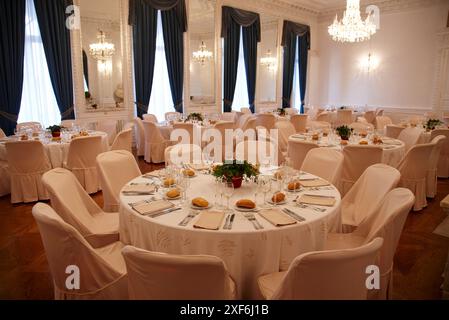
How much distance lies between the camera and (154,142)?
6.76 m

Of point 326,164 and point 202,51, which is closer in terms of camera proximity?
point 326,164

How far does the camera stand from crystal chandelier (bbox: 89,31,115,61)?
707 cm

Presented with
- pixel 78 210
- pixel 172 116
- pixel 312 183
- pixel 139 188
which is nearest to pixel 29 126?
pixel 172 116

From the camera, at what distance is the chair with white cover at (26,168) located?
14.6 feet

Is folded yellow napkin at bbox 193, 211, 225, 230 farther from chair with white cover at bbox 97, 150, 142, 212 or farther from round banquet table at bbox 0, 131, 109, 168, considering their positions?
round banquet table at bbox 0, 131, 109, 168

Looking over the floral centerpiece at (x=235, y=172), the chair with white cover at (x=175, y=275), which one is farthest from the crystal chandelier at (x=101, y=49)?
the chair with white cover at (x=175, y=275)

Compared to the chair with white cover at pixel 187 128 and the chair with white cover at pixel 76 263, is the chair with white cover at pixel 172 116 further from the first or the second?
the chair with white cover at pixel 76 263

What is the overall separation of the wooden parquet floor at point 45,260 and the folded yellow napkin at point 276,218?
4.20 ft

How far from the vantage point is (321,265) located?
4.67 ft

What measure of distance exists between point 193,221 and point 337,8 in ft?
36.6

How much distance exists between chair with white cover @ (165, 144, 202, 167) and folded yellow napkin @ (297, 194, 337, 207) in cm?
141

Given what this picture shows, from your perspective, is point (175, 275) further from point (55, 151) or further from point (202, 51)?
point (202, 51)

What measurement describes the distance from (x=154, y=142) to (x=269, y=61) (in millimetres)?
5435
